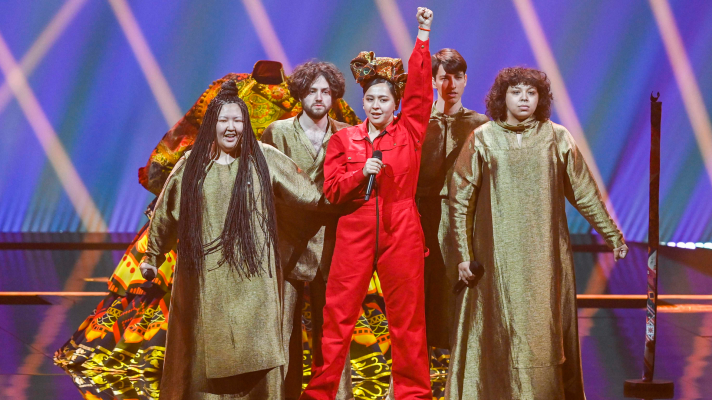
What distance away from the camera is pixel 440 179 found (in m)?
3.77

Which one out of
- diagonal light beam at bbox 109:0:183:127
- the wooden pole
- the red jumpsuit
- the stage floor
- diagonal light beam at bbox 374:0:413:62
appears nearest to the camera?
the red jumpsuit

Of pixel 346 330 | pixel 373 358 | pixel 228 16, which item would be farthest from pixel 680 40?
pixel 346 330

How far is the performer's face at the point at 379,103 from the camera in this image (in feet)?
11.2

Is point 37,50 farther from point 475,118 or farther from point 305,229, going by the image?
point 475,118

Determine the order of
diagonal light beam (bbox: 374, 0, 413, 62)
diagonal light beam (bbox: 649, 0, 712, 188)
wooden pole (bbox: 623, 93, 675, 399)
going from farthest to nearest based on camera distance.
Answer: diagonal light beam (bbox: 649, 0, 712, 188)
diagonal light beam (bbox: 374, 0, 413, 62)
wooden pole (bbox: 623, 93, 675, 399)

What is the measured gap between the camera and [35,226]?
→ 388 inches

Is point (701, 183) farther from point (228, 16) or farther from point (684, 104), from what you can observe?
point (228, 16)

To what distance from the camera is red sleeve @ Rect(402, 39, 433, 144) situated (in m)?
3.37

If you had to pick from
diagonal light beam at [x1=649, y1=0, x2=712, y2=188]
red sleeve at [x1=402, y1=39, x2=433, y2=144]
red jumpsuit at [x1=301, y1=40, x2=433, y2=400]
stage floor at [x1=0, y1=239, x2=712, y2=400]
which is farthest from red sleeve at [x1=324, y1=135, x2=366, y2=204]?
diagonal light beam at [x1=649, y1=0, x2=712, y2=188]

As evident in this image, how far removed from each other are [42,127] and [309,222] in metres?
6.53

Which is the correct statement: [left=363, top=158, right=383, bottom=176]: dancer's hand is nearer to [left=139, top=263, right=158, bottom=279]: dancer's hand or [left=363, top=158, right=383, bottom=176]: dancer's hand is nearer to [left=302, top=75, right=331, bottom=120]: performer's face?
[left=302, top=75, right=331, bottom=120]: performer's face

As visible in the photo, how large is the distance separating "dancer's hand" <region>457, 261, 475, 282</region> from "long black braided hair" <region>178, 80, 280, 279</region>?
734 millimetres

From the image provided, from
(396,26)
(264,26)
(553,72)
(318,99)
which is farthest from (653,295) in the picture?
(264,26)

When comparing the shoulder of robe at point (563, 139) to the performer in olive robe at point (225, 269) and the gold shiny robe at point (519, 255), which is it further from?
the performer in olive robe at point (225, 269)
